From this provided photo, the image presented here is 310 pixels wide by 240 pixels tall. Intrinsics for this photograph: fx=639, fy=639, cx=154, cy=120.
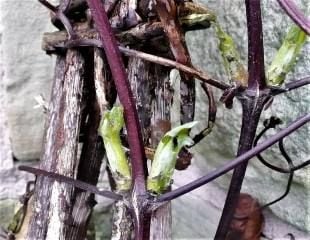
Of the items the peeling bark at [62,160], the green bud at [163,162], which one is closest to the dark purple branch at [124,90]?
the green bud at [163,162]

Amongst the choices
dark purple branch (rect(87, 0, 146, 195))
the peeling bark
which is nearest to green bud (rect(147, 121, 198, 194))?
dark purple branch (rect(87, 0, 146, 195))

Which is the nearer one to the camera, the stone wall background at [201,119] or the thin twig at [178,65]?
the thin twig at [178,65]

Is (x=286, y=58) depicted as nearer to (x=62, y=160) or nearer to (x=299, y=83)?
(x=299, y=83)

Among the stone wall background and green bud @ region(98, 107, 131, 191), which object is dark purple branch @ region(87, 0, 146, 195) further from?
the stone wall background

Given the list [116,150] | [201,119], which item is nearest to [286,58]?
[116,150]

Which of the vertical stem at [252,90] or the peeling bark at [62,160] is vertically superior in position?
the vertical stem at [252,90]

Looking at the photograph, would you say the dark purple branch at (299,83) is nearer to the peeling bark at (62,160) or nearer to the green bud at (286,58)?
the green bud at (286,58)

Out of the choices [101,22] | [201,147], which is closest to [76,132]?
[101,22]

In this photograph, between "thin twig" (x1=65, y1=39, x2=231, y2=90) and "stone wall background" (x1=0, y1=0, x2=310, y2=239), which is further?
"stone wall background" (x1=0, y1=0, x2=310, y2=239)
